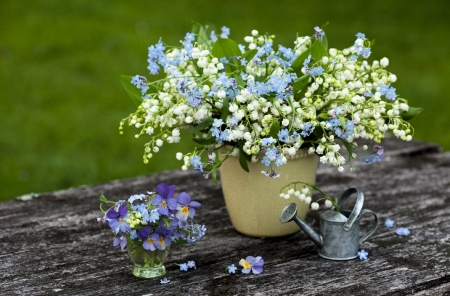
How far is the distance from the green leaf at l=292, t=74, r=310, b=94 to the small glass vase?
50 centimetres

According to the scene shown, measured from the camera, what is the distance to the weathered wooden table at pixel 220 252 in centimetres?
157

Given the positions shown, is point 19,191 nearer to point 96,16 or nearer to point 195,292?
point 195,292

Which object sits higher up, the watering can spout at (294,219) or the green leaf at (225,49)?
the green leaf at (225,49)

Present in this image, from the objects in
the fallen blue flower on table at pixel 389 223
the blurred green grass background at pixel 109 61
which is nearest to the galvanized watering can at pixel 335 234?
the fallen blue flower on table at pixel 389 223

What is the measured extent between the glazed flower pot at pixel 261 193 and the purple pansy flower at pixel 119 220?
1.31 feet

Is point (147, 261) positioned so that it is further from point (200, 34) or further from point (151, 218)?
point (200, 34)

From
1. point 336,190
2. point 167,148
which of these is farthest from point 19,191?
point 336,190

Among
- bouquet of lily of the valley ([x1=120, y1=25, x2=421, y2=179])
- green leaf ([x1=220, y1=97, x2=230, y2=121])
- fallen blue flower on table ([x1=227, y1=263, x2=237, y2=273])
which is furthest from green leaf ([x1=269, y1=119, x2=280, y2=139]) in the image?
fallen blue flower on table ([x1=227, y1=263, x2=237, y2=273])

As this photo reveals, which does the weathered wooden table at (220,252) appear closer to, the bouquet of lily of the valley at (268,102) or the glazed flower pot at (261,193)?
the glazed flower pot at (261,193)

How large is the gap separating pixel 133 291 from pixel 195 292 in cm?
14

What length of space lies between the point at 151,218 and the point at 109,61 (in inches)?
181

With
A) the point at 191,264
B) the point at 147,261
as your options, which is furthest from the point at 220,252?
the point at 147,261

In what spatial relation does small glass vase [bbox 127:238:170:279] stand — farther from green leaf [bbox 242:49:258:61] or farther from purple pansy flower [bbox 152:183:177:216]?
green leaf [bbox 242:49:258:61]

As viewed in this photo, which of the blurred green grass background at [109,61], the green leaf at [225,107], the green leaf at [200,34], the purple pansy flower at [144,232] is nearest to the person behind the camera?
the purple pansy flower at [144,232]
